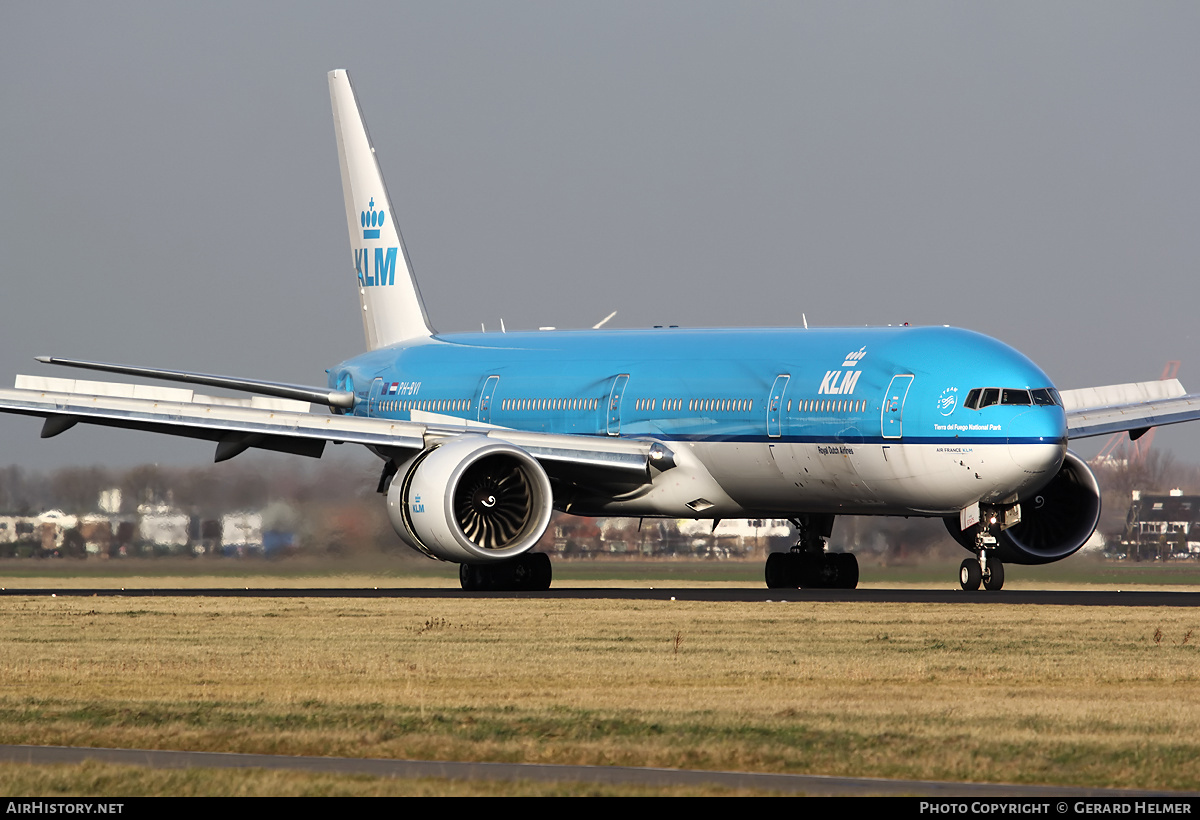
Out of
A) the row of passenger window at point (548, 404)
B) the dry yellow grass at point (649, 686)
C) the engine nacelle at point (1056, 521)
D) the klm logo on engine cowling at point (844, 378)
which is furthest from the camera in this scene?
the row of passenger window at point (548, 404)

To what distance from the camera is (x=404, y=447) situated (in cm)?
3186

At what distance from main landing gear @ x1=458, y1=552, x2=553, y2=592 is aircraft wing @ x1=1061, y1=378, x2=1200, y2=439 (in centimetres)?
888

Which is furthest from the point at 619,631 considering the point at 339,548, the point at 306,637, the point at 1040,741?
the point at 339,548

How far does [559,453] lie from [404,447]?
2.42 meters

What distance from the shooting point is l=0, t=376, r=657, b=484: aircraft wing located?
105 feet

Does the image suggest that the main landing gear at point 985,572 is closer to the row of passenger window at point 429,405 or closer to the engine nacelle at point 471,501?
the engine nacelle at point 471,501

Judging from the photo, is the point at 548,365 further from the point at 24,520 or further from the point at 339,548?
the point at 24,520

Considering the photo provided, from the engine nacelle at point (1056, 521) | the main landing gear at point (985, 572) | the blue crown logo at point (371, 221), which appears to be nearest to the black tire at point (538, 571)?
the engine nacelle at point (1056, 521)

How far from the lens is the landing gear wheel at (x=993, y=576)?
30.8 m

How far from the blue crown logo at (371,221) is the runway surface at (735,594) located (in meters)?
10.7

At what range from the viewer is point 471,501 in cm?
3089

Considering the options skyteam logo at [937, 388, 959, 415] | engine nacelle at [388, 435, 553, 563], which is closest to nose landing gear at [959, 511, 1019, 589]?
skyteam logo at [937, 388, 959, 415]

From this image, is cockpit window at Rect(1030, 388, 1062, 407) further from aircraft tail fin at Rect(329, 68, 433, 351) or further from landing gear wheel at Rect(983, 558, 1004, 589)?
aircraft tail fin at Rect(329, 68, 433, 351)

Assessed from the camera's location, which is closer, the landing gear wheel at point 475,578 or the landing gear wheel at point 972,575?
the landing gear wheel at point 972,575
